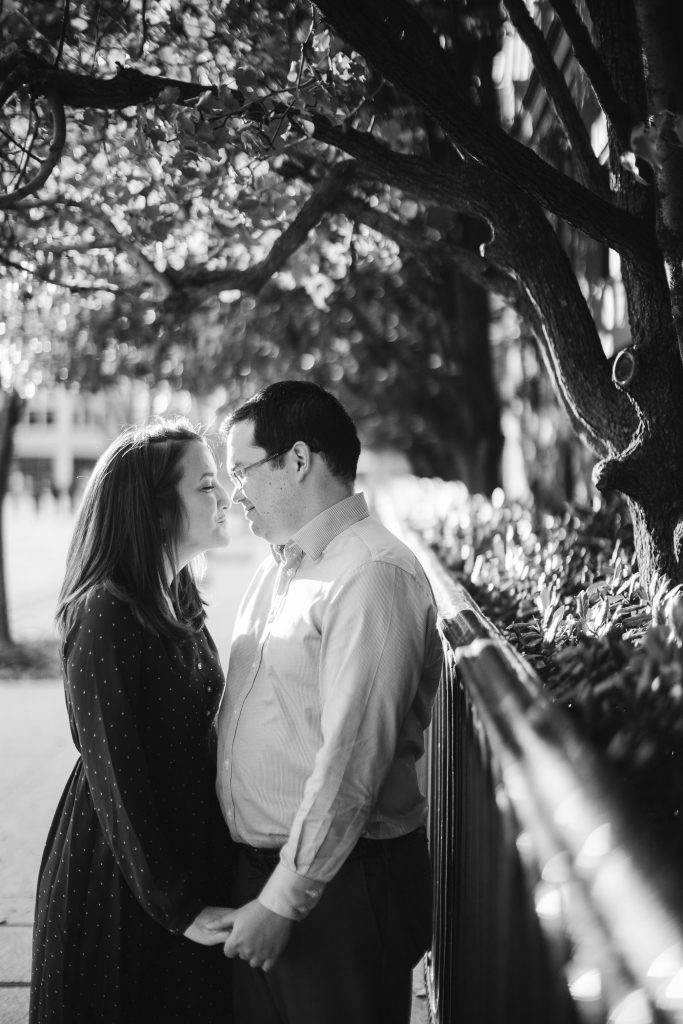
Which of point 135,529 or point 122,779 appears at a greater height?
point 135,529

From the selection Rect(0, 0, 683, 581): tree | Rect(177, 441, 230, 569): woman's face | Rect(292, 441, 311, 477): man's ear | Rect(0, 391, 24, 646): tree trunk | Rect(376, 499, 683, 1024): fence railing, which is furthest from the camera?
Rect(0, 391, 24, 646): tree trunk

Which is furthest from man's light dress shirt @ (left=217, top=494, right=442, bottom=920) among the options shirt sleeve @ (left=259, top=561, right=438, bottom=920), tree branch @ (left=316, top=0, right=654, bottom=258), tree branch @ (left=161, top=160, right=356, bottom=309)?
tree branch @ (left=161, top=160, right=356, bottom=309)

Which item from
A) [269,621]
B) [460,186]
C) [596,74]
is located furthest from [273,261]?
[269,621]

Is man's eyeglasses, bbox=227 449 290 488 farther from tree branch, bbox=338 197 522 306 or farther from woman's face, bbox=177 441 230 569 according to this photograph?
tree branch, bbox=338 197 522 306

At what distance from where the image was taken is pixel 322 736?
208cm

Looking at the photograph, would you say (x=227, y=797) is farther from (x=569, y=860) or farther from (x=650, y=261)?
(x=650, y=261)

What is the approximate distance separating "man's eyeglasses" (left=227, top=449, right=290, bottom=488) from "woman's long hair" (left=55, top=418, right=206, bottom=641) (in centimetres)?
19

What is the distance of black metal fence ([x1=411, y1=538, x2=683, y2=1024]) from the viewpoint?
1067mm

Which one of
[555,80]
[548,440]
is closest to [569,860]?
[555,80]

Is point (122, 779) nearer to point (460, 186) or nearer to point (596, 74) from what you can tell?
point (460, 186)

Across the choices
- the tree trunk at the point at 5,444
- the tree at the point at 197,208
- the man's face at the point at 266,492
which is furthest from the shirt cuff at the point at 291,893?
the tree trunk at the point at 5,444

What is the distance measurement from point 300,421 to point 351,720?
836 mm

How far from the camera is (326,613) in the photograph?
2.06 m

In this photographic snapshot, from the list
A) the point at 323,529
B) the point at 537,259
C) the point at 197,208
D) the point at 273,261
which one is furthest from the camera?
the point at 197,208
